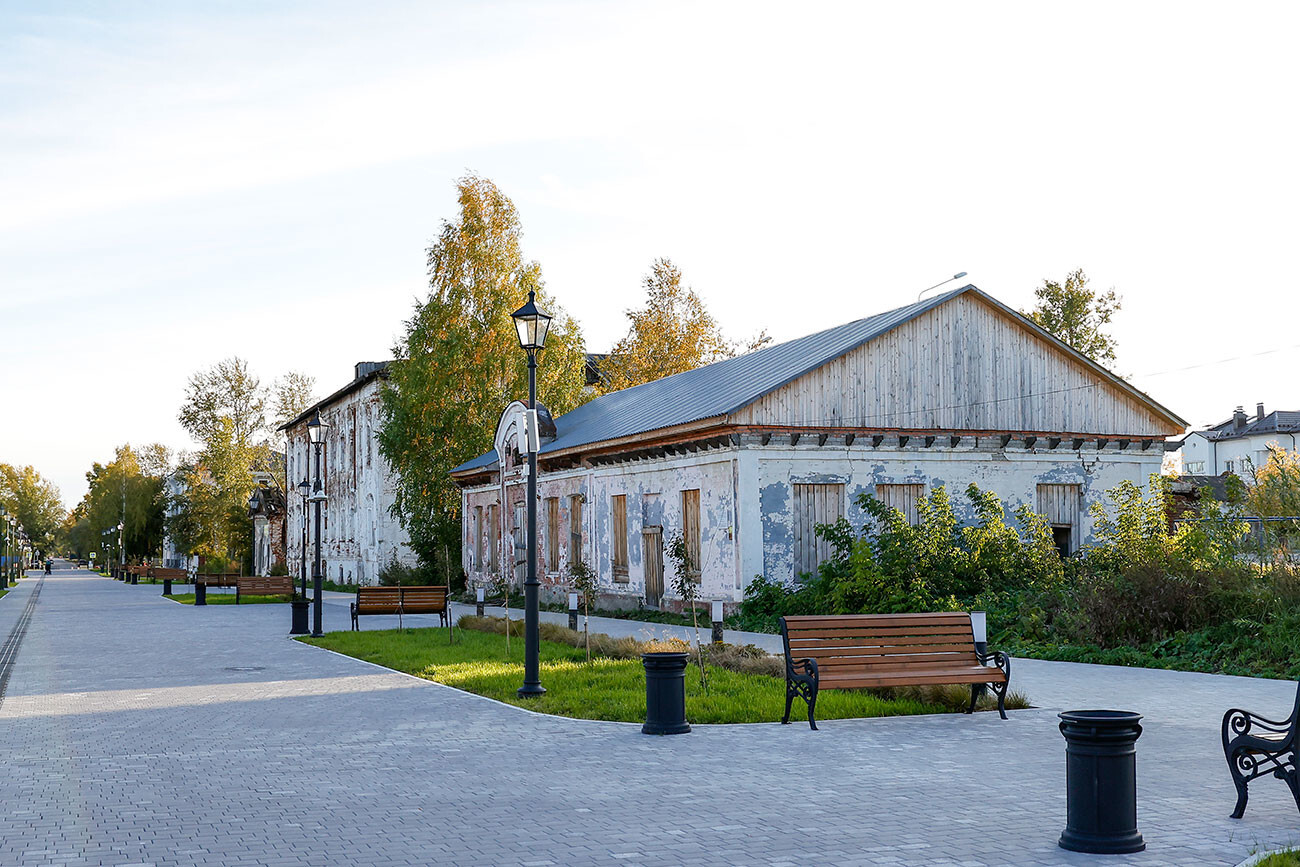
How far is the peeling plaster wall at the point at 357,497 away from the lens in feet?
166

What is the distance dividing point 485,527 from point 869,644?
93.8ft

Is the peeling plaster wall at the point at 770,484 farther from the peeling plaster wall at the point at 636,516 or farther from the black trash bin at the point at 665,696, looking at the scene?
the black trash bin at the point at 665,696

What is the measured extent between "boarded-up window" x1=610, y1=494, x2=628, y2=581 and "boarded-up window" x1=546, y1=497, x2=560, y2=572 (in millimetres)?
3618

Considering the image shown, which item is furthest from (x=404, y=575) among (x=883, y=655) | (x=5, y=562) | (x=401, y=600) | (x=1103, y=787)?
(x=5, y=562)

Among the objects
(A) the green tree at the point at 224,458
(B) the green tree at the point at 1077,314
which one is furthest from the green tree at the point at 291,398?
(B) the green tree at the point at 1077,314

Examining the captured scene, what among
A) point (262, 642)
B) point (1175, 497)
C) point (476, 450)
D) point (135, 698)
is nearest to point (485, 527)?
point (476, 450)

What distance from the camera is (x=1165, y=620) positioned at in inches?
625

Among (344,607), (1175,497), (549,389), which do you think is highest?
(549,389)

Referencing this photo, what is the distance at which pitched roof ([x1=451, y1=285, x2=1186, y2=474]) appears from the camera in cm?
2467

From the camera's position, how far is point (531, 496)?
44.7ft

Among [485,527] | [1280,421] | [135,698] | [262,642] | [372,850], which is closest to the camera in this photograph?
[372,850]

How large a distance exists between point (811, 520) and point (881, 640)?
12772 millimetres

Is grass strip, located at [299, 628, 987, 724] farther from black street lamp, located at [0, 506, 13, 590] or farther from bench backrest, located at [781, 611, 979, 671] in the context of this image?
black street lamp, located at [0, 506, 13, 590]

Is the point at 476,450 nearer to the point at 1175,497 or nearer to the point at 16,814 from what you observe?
the point at 1175,497
